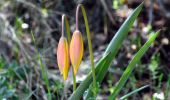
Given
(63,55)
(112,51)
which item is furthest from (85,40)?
(63,55)

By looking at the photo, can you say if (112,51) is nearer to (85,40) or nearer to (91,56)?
(91,56)

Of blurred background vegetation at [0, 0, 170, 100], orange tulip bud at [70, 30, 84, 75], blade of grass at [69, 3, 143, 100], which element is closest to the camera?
orange tulip bud at [70, 30, 84, 75]

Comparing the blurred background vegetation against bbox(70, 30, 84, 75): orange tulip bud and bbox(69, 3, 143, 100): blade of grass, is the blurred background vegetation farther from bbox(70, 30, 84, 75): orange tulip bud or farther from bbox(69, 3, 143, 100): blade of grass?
bbox(70, 30, 84, 75): orange tulip bud

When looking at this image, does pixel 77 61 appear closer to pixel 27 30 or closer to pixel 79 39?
pixel 79 39

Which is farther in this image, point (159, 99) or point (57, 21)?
point (57, 21)

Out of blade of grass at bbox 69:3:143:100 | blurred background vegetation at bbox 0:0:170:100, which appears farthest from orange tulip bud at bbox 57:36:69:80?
blurred background vegetation at bbox 0:0:170:100

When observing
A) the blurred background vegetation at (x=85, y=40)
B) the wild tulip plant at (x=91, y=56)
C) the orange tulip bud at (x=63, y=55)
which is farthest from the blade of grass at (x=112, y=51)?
the blurred background vegetation at (x=85, y=40)

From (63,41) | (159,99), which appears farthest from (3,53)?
(63,41)

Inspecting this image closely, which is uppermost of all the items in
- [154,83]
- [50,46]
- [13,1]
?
[13,1]

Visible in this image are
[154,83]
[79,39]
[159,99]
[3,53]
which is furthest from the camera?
[3,53]
